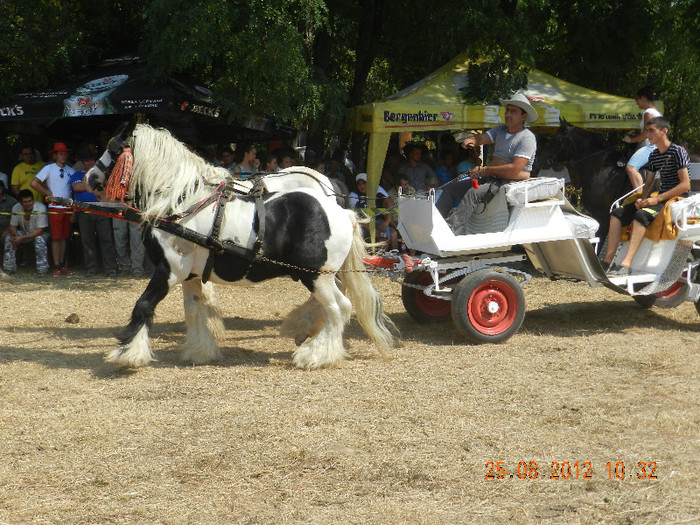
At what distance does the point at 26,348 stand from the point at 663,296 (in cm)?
621

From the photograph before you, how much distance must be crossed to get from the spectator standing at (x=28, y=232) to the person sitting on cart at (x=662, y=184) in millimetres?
7702

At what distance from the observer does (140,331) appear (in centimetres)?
608

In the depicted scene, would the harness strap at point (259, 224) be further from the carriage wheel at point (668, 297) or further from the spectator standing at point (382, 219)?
the spectator standing at point (382, 219)

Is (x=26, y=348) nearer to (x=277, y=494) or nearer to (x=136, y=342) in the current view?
(x=136, y=342)

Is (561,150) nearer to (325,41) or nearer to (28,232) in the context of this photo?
(325,41)

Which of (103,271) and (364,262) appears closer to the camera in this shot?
(364,262)

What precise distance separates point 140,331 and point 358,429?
2.04 m

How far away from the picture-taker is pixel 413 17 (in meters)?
13.1

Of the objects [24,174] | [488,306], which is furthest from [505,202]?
[24,174]

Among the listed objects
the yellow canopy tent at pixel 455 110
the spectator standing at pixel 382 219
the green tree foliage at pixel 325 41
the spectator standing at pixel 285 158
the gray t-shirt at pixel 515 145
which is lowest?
the spectator standing at pixel 382 219

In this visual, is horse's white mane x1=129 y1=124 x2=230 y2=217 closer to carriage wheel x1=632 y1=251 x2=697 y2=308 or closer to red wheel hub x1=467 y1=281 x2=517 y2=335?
red wheel hub x1=467 y1=281 x2=517 y2=335

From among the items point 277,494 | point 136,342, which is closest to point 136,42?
point 136,342

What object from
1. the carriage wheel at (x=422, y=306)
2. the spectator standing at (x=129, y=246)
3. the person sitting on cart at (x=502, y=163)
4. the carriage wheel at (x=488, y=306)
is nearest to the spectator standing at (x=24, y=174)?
the spectator standing at (x=129, y=246)

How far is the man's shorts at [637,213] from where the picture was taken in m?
7.49
